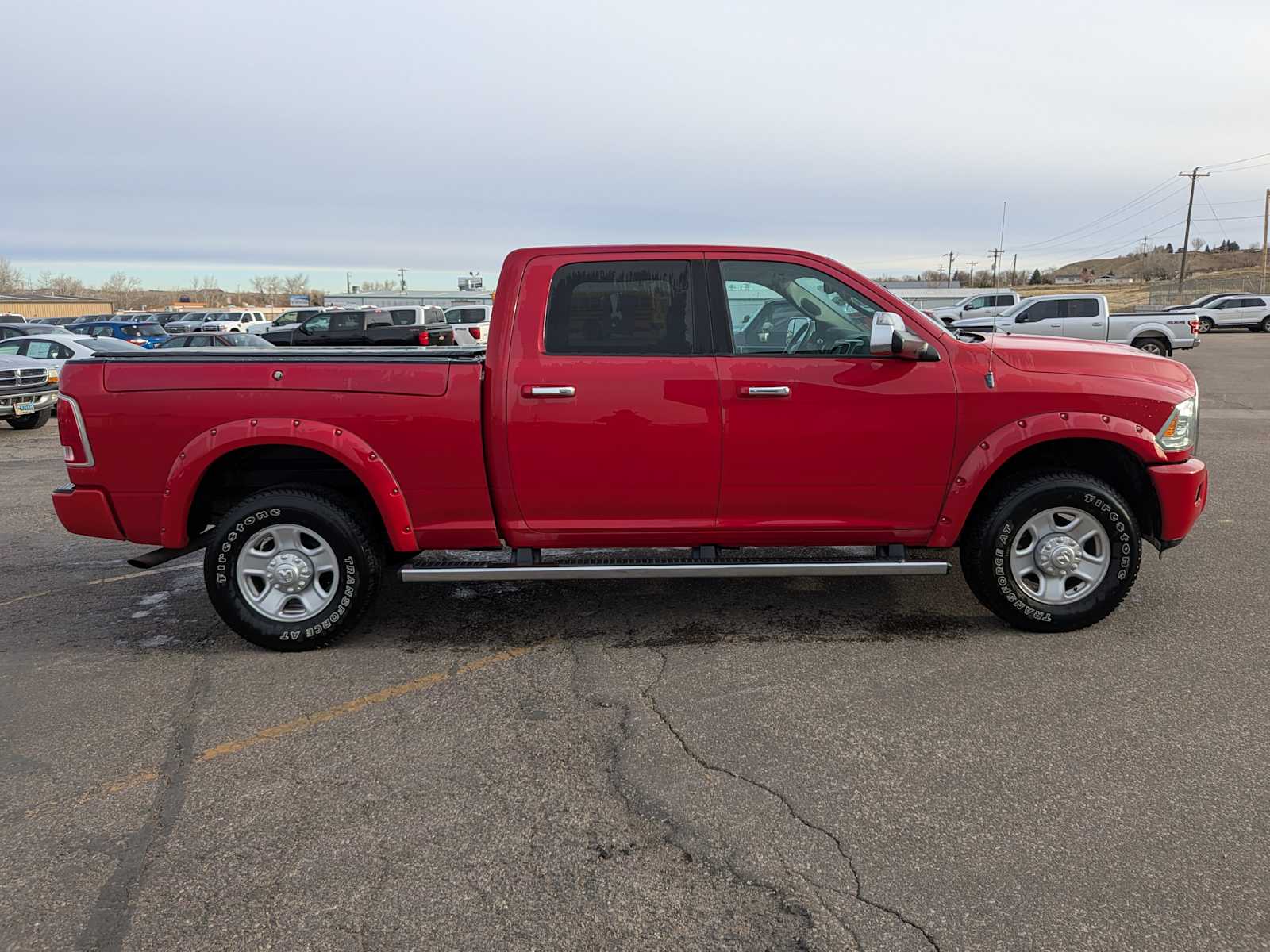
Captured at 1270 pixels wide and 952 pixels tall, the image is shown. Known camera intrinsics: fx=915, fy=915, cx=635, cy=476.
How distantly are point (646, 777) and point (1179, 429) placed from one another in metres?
3.31

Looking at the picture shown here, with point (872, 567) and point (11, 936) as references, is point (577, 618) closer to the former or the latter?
point (872, 567)

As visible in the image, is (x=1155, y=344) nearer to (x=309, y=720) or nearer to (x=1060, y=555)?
(x=1060, y=555)

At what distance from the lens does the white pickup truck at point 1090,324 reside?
23.4 meters

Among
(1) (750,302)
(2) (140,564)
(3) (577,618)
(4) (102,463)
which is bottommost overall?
(3) (577,618)

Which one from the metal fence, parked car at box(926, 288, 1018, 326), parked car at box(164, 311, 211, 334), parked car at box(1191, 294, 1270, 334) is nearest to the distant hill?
the metal fence

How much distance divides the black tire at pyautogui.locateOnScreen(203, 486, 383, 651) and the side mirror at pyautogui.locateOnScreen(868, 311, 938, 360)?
271 cm

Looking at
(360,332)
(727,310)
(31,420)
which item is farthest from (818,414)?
(360,332)

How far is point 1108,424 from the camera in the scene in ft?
15.0

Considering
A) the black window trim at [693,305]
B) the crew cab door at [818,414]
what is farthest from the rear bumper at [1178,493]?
the black window trim at [693,305]

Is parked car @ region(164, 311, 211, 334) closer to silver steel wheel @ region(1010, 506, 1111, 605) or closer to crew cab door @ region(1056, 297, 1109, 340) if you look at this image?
crew cab door @ region(1056, 297, 1109, 340)

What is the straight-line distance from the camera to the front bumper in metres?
13.8

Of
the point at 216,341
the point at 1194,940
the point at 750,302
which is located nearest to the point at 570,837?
the point at 1194,940

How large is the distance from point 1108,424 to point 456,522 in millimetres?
3310

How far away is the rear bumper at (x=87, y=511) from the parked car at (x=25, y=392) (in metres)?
10.7
